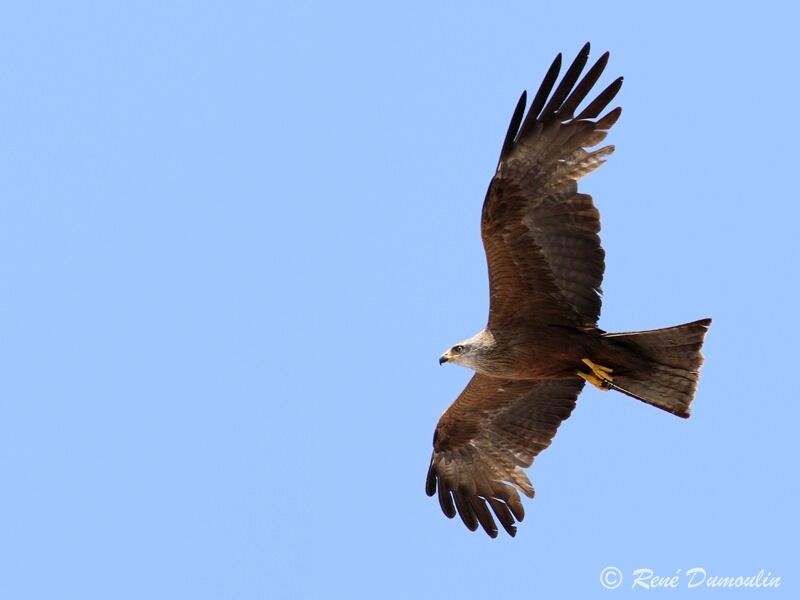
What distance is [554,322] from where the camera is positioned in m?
12.8

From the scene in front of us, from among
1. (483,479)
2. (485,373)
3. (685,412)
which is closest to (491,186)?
(485,373)

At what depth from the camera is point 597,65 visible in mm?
11961

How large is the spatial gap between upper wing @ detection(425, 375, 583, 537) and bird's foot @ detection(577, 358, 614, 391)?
1.17m

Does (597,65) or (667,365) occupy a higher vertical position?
(597,65)

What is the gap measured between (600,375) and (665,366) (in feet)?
2.06

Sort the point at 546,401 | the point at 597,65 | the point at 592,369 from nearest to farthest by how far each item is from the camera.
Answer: the point at 597,65, the point at 592,369, the point at 546,401

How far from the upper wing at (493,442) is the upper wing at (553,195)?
1801mm

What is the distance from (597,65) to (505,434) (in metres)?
4.43

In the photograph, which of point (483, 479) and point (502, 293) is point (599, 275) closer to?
point (502, 293)

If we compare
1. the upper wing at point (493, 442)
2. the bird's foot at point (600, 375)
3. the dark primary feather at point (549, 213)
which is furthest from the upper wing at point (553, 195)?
the upper wing at point (493, 442)

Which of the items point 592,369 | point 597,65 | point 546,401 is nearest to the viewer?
point 597,65

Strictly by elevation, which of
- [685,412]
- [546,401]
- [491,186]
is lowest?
[685,412]

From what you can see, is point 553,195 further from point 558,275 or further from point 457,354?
point 457,354

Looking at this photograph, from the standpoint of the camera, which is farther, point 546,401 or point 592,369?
point 546,401
